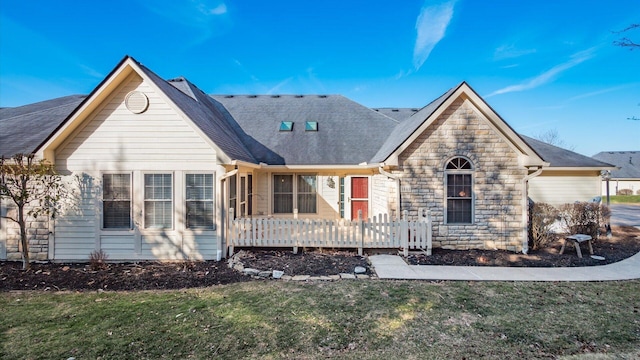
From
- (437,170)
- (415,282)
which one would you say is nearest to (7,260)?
(415,282)

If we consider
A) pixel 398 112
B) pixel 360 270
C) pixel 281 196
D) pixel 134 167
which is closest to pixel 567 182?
pixel 398 112

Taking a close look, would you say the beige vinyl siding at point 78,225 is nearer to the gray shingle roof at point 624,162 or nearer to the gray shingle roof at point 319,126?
the gray shingle roof at point 319,126

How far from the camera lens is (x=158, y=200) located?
7781 mm

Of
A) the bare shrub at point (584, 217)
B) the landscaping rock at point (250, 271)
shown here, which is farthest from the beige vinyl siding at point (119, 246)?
the bare shrub at point (584, 217)

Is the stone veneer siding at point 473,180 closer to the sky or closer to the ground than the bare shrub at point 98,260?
closer to the sky

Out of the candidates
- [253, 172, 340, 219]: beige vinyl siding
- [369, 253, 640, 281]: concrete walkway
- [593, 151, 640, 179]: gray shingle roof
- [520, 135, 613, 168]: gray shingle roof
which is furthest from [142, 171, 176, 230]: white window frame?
[593, 151, 640, 179]: gray shingle roof

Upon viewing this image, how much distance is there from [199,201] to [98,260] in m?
2.98

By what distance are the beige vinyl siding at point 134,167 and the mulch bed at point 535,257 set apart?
653 cm

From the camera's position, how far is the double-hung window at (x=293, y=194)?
11875 mm

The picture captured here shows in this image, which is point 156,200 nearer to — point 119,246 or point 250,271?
point 119,246

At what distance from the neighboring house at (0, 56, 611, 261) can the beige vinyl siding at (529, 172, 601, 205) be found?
596 cm

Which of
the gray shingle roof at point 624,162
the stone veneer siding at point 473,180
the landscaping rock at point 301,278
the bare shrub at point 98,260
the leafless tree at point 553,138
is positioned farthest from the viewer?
the leafless tree at point 553,138

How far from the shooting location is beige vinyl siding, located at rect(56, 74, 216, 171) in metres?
7.68

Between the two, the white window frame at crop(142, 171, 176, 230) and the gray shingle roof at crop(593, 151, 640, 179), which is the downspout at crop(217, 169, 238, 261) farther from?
the gray shingle roof at crop(593, 151, 640, 179)
